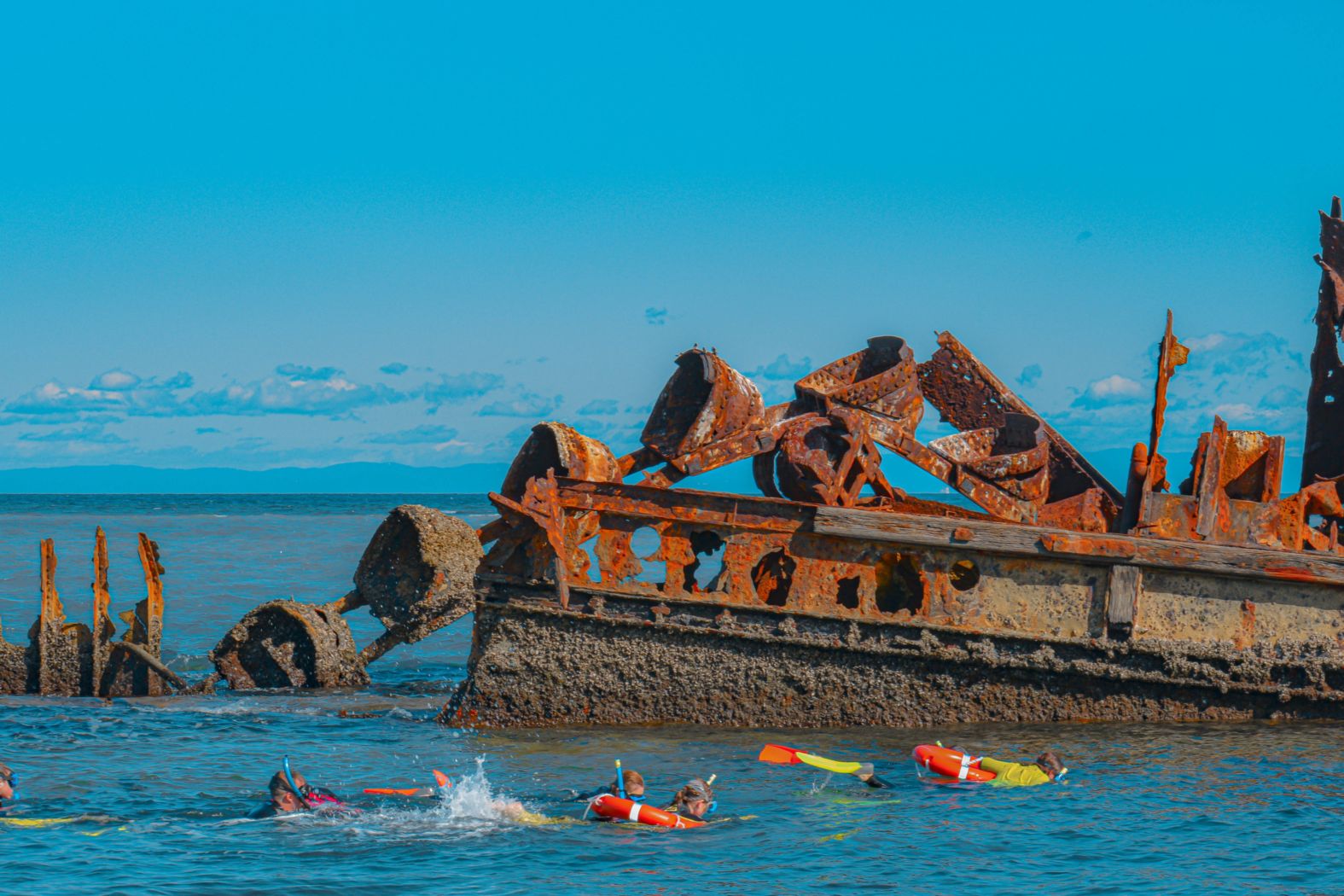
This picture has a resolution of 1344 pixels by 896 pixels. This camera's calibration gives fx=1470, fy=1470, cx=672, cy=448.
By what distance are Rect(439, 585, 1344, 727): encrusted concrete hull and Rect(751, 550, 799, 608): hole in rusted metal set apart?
84 centimetres

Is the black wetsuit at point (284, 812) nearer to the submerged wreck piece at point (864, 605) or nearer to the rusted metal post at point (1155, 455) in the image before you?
the submerged wreck piece at point (864, 605)

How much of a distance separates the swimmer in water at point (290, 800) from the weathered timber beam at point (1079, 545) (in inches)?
171

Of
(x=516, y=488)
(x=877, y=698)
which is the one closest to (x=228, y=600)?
(x=516, y=488)

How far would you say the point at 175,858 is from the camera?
374 inches

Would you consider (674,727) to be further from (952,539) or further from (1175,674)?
(1175,674)

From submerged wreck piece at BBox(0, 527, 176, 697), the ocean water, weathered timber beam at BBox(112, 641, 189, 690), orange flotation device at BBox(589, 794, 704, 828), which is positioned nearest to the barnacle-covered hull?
the ocean water

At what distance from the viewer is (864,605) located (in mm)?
12086

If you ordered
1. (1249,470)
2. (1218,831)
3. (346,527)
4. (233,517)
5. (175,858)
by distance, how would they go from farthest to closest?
(233,517), (346,527), (1249,470), (1218,831), (175,858)

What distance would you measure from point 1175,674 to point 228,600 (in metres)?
22.8

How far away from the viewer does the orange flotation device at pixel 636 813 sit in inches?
400

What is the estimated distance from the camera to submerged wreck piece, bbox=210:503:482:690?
16312 mm

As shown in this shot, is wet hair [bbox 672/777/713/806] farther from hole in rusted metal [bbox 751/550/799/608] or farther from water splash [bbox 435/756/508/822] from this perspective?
hole in rusted metal [bbox 751/550/799/608]

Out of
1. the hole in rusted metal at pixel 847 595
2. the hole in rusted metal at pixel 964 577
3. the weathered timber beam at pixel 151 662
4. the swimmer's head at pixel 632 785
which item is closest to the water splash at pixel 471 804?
the swimmer's head at pixel 632 785

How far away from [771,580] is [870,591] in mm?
1303
